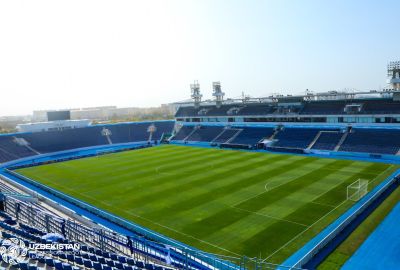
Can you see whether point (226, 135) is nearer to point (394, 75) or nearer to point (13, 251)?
point (394, 75)

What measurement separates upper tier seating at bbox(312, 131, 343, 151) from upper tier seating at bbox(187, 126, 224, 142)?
24299 millimetres

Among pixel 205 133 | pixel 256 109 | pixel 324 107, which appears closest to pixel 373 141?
pixel 324 107

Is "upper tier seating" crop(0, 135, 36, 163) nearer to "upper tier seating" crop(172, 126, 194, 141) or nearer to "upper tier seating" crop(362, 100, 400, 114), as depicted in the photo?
"upper tier seating" crop(172, 126, 194, 141)

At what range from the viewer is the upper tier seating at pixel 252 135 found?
63.6 m

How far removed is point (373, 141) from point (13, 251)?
5174 cm

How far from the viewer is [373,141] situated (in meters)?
50.5

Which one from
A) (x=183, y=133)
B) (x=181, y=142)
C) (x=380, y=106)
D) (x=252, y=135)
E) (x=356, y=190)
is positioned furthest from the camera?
(x=183, y=133)

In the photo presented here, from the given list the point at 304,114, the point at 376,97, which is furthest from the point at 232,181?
the point at 376,97

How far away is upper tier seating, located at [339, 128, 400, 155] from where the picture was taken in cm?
4794

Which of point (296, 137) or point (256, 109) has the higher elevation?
point (256, 109)

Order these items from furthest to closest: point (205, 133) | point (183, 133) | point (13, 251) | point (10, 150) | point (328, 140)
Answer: point (183, 133) < point (205, 133) < point (10, 150) < point (328, 140) < point (13, 251)

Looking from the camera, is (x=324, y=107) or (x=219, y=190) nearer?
(x=219, y=190)

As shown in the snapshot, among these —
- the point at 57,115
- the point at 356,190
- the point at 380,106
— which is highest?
the point at 57,115

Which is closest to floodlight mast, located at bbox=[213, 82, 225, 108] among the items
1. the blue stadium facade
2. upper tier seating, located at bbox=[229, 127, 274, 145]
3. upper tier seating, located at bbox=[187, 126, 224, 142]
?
the blue stadium facade
